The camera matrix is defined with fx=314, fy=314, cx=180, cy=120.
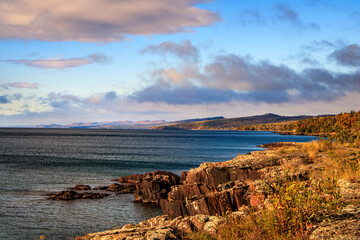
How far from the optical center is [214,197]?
655 inches

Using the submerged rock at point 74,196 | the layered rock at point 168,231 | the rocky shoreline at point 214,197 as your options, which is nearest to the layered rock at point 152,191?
the rocky shoreline at point 214,197

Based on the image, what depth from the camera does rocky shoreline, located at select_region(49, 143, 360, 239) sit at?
9.84 metres

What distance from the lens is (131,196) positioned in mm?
35375

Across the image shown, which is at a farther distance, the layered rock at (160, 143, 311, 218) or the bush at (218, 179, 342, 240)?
the layered rock at (160, 143, 311, 218)

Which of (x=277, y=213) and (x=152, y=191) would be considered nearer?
(x=277, y=213)

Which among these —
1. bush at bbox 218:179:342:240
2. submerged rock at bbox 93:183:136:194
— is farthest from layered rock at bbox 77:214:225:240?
submerged rock at bbox 93:183:136:194

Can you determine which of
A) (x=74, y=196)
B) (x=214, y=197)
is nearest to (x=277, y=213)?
(x=214, y=197)

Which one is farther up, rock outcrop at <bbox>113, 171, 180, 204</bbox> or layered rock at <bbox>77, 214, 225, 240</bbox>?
layered rock at <bbox>77, 214, 225, 240</bbox>

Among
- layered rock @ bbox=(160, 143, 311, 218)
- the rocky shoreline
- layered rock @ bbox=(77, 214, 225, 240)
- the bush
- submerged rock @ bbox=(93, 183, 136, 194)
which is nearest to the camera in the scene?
the bush

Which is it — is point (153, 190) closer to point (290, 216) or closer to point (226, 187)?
point (226, 187)

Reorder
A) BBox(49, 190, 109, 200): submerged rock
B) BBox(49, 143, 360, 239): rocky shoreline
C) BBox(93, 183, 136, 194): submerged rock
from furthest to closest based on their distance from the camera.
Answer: BBox(93, 183, 136, 194): submerged rock
BBox(49, 190, 109, 200): submerged rock
BBox(49, 143, 360, 239): rocky shoreline

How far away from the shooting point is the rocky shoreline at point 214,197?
9836mm

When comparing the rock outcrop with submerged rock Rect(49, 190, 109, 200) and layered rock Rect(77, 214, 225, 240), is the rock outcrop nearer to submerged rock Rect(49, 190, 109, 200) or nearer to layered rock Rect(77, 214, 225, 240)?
submerged rock Rect(49, 190, 109, 200)

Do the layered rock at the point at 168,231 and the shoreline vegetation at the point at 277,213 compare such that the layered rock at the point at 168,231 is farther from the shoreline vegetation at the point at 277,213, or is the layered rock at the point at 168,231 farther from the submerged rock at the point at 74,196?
the submerged rock at the point at 74,196
